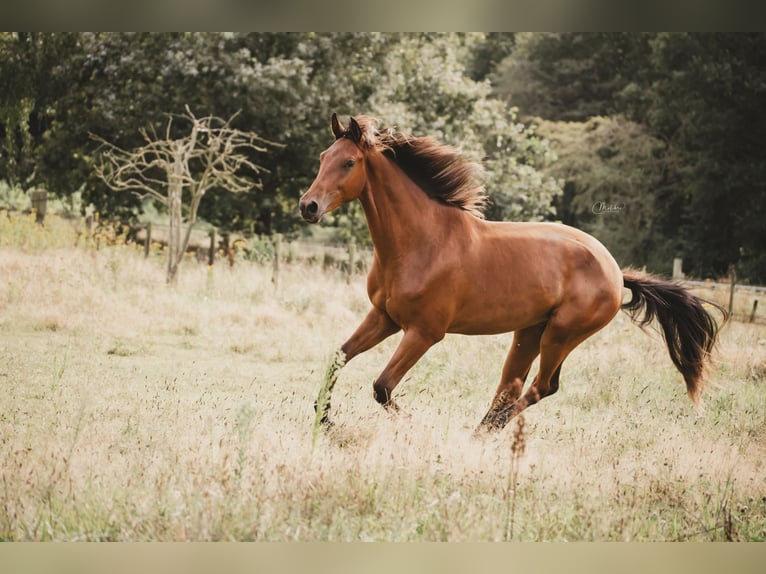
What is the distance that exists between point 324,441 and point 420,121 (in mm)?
9601

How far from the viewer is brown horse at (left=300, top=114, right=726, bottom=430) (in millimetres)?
3961

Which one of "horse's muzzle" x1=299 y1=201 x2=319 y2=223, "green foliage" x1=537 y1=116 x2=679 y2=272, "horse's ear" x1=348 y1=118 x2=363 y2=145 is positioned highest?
"green foliage" x1=537 y1=116 x2=679 y2=272

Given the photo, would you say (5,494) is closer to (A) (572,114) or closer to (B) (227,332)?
(B) (227,332)

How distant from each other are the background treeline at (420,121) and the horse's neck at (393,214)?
730cm

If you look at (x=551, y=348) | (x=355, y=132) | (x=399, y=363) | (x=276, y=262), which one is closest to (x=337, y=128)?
(x=355, y=132)

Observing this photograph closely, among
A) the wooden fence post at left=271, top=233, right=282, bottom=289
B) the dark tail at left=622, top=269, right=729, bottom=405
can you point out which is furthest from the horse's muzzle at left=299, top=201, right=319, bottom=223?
the wooden fence post at left=271, top=233, right=282, bottom=289

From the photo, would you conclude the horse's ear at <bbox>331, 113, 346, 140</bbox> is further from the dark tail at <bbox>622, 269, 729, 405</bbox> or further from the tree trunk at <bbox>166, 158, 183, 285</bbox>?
the tree trunk at <bbox>166, 158, 183, 285</bbox>

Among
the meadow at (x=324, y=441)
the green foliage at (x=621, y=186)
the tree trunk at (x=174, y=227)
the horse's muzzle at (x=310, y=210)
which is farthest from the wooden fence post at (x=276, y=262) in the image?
the green foliage at (x=621, y=186)

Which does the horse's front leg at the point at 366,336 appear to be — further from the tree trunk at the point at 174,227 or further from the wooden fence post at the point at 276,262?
the tree trunk at the point at 174,227

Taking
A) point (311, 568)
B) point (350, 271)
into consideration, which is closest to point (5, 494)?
point (311, 568)

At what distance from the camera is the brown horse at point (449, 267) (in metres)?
3.96

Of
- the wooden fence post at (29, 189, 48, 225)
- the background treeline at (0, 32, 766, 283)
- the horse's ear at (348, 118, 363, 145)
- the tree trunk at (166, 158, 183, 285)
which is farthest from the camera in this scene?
the background treeline at (0, 32, 766, 283)

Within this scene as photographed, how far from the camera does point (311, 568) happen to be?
10.9 feet

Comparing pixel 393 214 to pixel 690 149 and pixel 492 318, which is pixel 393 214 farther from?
pixel 690 149
